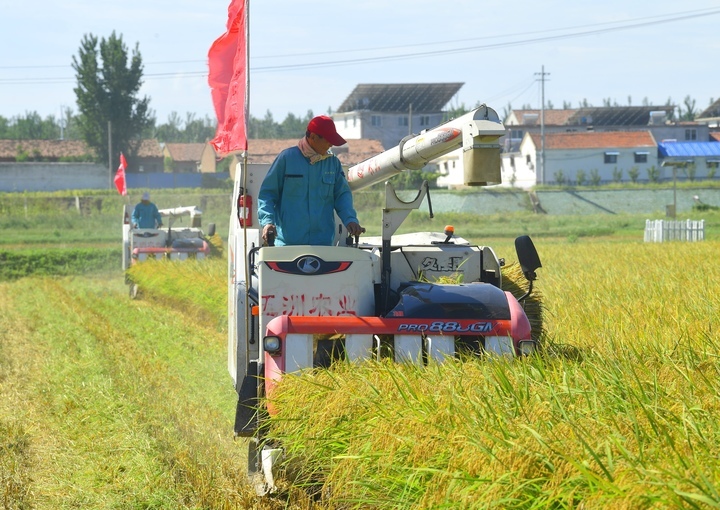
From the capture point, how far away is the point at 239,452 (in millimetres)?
7379

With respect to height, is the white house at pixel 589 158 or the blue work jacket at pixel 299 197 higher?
the white house at pixel 589 158

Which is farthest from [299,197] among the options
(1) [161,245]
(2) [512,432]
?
(1) [161,245]

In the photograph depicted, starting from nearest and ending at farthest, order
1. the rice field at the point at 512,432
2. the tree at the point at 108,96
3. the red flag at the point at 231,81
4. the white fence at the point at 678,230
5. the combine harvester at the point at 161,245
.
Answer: the rice field at the point at 512,432 < the red flag at the point at 231,81 < the combine harvester at the point at 161,245 < the white fence at the point at 678,230 < the tree at the point at 108,96

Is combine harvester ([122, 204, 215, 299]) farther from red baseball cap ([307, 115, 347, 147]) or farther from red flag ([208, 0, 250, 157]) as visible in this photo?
red baseball cap ([307, 115, 347, 147])

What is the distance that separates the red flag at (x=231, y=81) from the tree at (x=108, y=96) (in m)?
69.6

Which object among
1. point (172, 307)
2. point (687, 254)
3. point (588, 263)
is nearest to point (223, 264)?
point (172, 307)

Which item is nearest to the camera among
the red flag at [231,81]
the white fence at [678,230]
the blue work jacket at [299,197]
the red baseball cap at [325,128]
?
the red baseball cap at [325,128]

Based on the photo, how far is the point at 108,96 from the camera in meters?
76.9

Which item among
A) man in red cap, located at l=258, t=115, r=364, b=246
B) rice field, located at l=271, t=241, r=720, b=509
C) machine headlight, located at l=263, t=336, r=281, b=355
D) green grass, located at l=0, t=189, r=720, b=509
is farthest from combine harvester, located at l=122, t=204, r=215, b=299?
rice field, located at l=271, t=241, r=720, b=509

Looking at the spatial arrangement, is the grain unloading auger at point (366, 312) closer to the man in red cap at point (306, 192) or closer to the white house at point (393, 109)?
the man in red cap at point (306, 192)

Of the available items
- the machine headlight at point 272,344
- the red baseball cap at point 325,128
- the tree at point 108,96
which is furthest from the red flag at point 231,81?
the tree at point 108,96

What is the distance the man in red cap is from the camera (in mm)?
6875

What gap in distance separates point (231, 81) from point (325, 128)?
1.87m

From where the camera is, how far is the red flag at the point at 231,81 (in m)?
7.68
